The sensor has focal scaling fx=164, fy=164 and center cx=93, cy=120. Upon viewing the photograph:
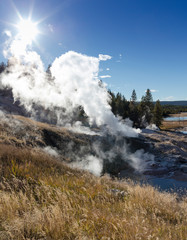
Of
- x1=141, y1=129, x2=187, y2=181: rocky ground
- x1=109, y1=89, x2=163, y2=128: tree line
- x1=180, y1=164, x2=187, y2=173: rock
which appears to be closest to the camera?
x1=141, y1=129, x2=187, y2=181: rocky ground

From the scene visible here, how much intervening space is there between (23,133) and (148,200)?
1152cm

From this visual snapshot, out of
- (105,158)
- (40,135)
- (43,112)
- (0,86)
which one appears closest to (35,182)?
(40,135)

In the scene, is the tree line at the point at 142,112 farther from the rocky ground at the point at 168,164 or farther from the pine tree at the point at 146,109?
the rocky ground at the point at 168,164

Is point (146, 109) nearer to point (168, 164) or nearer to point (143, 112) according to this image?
point (143, 112)

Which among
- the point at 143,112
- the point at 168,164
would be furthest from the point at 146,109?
the point at 168,164

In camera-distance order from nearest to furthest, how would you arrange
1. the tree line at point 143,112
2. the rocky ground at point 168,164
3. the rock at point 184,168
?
the rocky ground at point 168,164
the rock at point 184,168
the tree line at point 143,112

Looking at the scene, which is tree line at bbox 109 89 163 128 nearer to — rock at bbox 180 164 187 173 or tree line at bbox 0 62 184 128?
tree line at bbox 0 62 184 128

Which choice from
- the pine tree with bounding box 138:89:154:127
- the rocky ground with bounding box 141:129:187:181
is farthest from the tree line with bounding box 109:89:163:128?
the rocky ground with bounding box 141:129:187:181

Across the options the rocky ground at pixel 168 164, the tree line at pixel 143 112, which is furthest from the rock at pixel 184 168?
the tree line at pixel 143 112

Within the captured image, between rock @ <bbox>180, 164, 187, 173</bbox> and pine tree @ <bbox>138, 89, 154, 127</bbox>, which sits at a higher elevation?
pine tree @ <bbox>138, 89, 154, 127</bbox>

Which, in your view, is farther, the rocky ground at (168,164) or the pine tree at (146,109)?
the pine tree at (146,109)

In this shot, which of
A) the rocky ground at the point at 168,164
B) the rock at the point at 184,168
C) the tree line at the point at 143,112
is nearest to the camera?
the rocky ground at the point at 168,164

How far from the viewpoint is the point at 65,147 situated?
1472cm

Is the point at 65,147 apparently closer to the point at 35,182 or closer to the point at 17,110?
→ the point at 35,182
